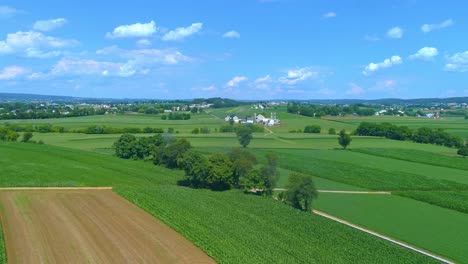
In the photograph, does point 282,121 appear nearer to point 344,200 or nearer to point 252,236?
point 344,200

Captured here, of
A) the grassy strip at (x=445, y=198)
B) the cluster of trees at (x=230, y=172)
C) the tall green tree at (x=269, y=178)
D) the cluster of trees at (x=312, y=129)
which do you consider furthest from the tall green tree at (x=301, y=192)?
the cluster of trees at (x=312, y=129)

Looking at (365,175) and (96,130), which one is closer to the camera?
(365,175)

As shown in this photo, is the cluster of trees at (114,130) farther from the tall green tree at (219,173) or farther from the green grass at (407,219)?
the green grass at (407,219)

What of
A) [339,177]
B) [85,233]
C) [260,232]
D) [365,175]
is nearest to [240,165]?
[339,177]

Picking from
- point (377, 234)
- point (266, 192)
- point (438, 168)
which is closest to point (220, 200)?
point (266, 192)

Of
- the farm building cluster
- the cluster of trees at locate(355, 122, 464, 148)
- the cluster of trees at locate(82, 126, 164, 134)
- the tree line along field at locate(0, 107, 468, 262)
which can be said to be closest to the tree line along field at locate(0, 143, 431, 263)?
the tree line along field at locate(0, 107, 468, 262)

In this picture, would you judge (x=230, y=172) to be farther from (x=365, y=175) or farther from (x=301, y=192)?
(x=365, y=175)
